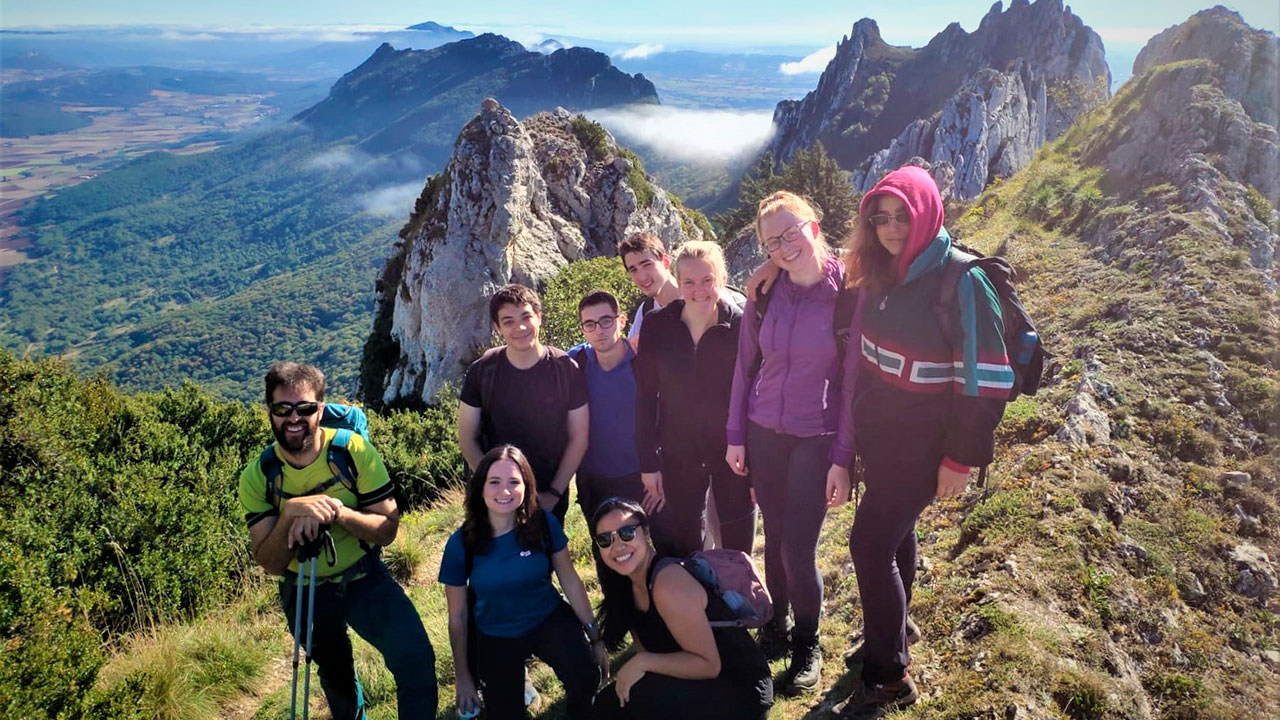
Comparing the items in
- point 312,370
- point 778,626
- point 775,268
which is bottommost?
point 778,626

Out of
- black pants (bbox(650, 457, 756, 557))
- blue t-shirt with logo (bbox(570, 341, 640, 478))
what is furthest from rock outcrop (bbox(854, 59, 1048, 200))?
black pants (bbox(650, 457, 756, 557))

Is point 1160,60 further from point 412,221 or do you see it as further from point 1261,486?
point 412,221

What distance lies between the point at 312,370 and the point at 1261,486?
7.44m

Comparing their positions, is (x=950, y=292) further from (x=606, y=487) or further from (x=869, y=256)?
(x=606, y=487)

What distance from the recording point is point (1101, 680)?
11.1 feet

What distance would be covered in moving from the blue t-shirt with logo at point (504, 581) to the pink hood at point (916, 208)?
247cm

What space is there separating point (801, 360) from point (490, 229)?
69.6 ft

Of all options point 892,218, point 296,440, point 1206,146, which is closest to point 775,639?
point 892,218

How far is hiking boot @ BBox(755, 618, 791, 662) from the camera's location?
420cm

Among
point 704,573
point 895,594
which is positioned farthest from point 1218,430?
point 704,573

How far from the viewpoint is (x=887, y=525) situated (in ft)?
10.4

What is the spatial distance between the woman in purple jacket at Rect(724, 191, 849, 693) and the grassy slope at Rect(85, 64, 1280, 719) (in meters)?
0.76

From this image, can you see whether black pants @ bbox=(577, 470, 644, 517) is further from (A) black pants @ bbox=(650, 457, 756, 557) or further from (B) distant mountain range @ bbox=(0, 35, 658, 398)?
(B) distant mountain range @ bbox=(0, 35, 658, 398)

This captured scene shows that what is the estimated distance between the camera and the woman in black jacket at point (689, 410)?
398 centimetres
